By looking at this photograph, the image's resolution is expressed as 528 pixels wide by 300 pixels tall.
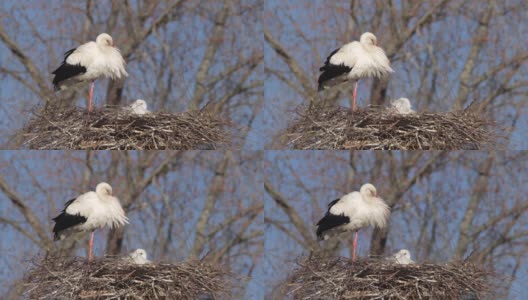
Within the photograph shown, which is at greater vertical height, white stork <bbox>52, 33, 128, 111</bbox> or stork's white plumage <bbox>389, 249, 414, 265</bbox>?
white stork <bbox>52, 33, 128, 111</bbox>

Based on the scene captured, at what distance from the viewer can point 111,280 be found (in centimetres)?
910

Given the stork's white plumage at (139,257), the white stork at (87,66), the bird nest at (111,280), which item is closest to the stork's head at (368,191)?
the bird nest at (111,280)

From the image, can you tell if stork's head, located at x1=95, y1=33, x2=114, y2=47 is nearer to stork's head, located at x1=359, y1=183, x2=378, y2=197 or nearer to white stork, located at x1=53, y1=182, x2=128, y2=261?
white stork, located at x1=53, y1=182, x2=128, y2=261

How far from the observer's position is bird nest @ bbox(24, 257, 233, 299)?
9.14 meters

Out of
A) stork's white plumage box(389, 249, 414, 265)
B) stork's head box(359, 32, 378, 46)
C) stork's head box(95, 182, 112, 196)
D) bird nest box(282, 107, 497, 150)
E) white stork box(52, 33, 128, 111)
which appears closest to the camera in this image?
bird nest box(282, 107, 497, 150)

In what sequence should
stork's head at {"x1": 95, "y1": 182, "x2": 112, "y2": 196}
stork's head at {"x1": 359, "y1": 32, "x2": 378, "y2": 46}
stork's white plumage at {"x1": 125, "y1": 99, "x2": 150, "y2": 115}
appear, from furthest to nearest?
stork's head at {"x1": 359, "y1": 32, "x2": 378, "y2": 46}
stork's white plumage at {"x1": 125, "y1": 99, "x2": 150, "y2": 115}
stork's head at {"x1": 95, "y1": 182, "x2": 112, "y2": 196}

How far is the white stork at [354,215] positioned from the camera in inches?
388

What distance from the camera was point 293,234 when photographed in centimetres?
1338

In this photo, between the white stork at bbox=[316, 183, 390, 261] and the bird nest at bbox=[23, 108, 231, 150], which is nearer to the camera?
the bird nest at bbox=[23, 108, 231, 150]

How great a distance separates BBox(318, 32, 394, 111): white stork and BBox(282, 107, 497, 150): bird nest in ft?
1.72

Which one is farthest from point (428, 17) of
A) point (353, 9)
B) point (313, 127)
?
point (313, 127)

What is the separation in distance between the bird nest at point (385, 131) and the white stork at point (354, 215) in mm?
544

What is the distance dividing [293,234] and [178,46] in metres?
2.79

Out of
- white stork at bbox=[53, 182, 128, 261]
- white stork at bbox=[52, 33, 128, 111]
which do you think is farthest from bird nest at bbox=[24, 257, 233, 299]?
white stork at bbox=[52, 33, 128, 111]
